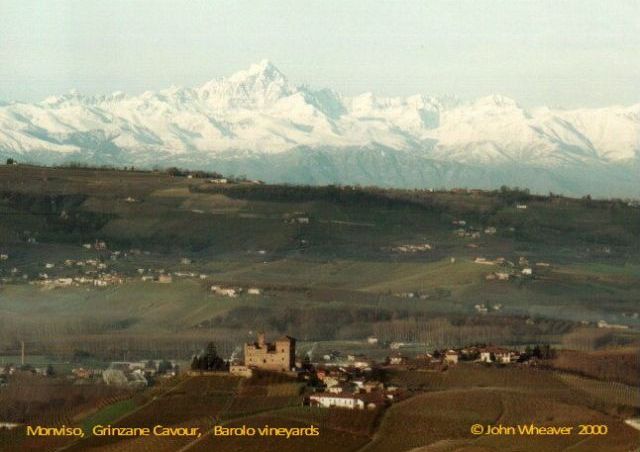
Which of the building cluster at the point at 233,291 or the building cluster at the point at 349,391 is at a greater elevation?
the building cluster at the point at 349,391

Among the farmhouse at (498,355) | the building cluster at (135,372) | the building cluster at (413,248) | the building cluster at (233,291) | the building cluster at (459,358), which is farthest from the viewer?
the building cluster at (413,248)

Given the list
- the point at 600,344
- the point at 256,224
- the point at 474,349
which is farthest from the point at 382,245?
the point at 474,349

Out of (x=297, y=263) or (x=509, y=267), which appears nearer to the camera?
(x=509, y=267)

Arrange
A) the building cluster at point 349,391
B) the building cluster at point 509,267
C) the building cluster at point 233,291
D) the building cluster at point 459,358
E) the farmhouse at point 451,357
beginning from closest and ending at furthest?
1. the building cluster at point 349,391
2. the building cluster at point 459,358
3. the farmhouse at point 451,357
4. the building cluster at point 233,291
5. the building cluster at point 509,267

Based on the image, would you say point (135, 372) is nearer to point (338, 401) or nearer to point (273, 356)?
point (273, 356)

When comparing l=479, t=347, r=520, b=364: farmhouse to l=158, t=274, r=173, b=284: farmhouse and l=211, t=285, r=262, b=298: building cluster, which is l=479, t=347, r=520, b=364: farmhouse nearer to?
l=211, t=285, r=262, b=298: building cluster

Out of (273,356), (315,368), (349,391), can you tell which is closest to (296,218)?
(315,368)

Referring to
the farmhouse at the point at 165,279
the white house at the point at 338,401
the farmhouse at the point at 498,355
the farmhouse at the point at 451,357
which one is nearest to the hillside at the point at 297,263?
the farmhouse at the point at 165,279

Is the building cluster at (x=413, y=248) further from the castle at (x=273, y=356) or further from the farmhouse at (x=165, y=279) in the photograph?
the castle at (x=273, y=356)

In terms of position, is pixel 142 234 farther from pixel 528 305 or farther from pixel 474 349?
pixel 474 349
